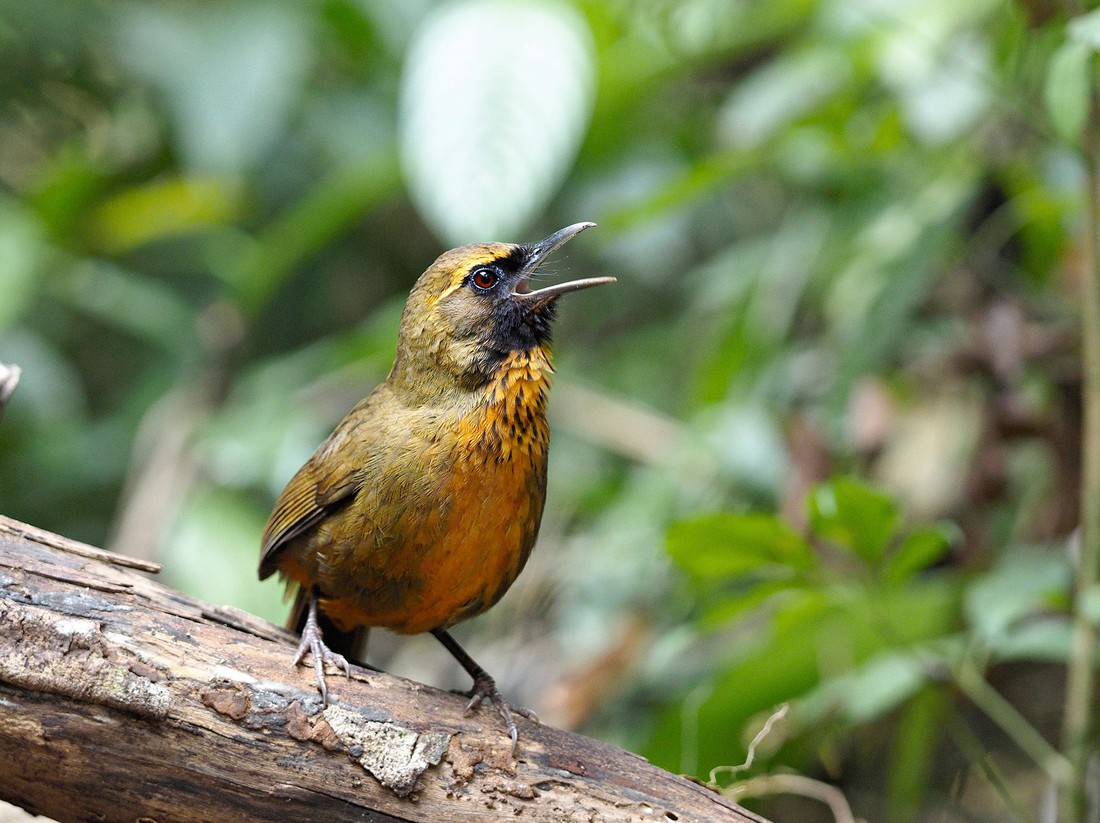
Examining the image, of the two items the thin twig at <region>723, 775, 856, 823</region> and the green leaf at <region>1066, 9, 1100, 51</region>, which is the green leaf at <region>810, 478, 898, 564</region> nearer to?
the thin twig at <region>723, 775, 856, 823</region>

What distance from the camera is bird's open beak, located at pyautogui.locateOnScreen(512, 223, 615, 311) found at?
3195 mm

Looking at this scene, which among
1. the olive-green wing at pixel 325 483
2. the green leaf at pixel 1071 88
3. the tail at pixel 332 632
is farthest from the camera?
the tail at pixel 332 632

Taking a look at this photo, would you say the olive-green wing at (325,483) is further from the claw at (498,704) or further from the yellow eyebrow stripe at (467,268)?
the claw at (498,704)

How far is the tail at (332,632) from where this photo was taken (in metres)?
3.43

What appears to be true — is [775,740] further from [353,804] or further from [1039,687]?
[353,804]

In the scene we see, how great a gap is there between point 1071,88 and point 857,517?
1159 mm

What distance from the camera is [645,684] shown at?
4.53 meters

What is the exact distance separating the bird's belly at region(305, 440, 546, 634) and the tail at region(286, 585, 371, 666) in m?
0.34

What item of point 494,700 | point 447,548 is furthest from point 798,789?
point 447,548

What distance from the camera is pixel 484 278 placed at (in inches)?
131

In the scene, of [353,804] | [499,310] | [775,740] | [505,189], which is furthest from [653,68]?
[353,804]

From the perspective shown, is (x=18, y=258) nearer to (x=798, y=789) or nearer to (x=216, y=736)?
(x=216, y=736)

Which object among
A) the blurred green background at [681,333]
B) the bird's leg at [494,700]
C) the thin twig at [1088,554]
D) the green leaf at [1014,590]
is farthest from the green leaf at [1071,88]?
the bird's leg at [494,700]

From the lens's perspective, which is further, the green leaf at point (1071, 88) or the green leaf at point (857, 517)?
the green leaf at point (857, 517)
